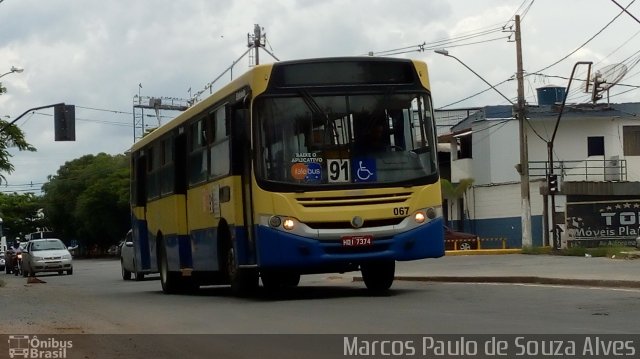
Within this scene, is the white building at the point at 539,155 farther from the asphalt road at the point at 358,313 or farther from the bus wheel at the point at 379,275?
the bus wheel at the point at 379,275

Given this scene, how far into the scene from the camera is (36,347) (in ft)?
35.5

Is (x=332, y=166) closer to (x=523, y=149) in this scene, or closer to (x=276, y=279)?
(x=276, y=279)

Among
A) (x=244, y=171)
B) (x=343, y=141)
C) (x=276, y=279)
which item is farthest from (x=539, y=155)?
(x=343, y=141)

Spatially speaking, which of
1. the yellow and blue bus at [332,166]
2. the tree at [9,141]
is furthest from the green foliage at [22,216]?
the yellow and blue bus at [332,166]

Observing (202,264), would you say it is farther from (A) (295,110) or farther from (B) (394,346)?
(B) (394,346)

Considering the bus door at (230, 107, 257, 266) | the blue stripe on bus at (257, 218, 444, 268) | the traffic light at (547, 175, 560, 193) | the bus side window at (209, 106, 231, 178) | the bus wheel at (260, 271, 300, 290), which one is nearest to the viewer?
the blue stripe on bus at (257, 218, 444, 268)

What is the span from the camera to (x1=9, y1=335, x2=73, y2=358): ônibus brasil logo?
1022cm

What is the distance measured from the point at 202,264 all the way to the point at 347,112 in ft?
15.7

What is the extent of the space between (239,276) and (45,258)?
26246mm

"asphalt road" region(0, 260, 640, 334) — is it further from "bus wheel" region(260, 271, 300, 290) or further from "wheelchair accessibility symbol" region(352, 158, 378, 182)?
"wheelchair accessibility symbol" region(352, 158, 378, 182)

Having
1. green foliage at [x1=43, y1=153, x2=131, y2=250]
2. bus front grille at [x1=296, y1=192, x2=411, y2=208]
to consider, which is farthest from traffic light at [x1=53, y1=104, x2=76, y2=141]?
green foliage at [x1=43, y1=153, x2=131, y2=250]

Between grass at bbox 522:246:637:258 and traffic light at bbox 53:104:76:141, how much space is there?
1624cm

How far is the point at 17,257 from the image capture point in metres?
48.7

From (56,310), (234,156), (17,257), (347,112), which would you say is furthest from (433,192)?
(17,257)
